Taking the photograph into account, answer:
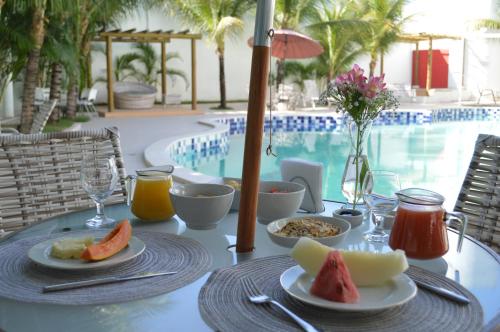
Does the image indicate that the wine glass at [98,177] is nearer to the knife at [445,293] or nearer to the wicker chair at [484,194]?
the knife at [445,293]

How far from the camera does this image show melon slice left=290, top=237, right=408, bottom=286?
1027 millimetres

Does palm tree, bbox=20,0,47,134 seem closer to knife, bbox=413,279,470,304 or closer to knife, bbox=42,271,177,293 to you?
knife, bbox=42,271,177,293

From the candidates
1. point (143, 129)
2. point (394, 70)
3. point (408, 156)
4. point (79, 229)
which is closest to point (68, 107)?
point (143, 129)

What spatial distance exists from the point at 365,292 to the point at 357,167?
688mm

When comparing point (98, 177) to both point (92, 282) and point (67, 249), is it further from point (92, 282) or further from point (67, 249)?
point (92, 282)

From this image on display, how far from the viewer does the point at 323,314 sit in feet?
3.18

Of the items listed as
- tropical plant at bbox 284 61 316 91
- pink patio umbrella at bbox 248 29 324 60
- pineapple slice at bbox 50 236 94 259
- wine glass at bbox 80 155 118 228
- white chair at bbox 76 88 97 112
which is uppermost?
pink patio umbrella at bbox 248 29 324 60

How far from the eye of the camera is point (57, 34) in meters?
8.90

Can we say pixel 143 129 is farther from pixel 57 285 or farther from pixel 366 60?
pixel 366 60

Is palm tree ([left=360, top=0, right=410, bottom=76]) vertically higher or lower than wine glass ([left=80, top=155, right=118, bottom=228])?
higher

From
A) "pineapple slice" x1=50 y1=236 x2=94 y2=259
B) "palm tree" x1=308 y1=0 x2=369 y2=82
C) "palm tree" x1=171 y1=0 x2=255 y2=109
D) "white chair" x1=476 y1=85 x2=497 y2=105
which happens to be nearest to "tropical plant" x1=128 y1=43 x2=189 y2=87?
"palm tree" x1=171 y1=0 x2=255 y2=109

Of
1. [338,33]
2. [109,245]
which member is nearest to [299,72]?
[338,33]

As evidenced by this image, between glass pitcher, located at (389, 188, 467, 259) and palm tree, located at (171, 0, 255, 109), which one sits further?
palm tree, located at (171, 0, 255, 109)

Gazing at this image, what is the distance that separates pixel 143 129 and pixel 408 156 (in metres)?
4.33
